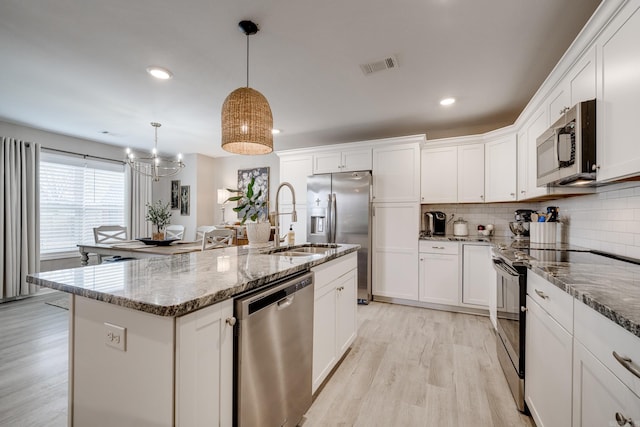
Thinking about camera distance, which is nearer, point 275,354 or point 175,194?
point 275,354

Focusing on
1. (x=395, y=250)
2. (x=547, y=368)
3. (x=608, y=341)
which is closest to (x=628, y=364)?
(x=608, y=341)

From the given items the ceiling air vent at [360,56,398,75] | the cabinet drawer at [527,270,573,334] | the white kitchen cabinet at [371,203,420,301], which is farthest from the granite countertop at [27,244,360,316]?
the white kitchen cabinet at [371,203,420,301]

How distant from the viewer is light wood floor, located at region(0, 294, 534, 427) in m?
1.65

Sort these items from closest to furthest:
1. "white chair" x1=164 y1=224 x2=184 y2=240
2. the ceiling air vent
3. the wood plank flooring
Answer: the wood plank flooring
the ceiling air vent
"white chair" x1=164 y1=224 x2=184 y2=240

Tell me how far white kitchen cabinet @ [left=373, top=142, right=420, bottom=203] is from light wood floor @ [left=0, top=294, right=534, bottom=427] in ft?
5.28

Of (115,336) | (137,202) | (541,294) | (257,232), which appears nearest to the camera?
(115,336)

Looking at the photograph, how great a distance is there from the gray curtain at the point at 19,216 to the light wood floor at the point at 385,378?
103cm

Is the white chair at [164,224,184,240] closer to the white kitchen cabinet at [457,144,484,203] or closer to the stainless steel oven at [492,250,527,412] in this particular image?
the white kitchen cabinet at [457,144,484,203]

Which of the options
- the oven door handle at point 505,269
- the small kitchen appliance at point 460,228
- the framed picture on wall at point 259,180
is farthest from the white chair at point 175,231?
the oven door handle at point 505,269

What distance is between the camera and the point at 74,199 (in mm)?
4707

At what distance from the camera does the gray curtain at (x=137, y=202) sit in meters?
5.40

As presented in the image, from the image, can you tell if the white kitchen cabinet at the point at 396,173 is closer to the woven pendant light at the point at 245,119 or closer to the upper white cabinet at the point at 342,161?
the upper white cabinet at the point at 342,161

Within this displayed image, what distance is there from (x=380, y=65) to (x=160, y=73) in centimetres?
198

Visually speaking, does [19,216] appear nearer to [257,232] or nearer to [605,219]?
[257,232]
